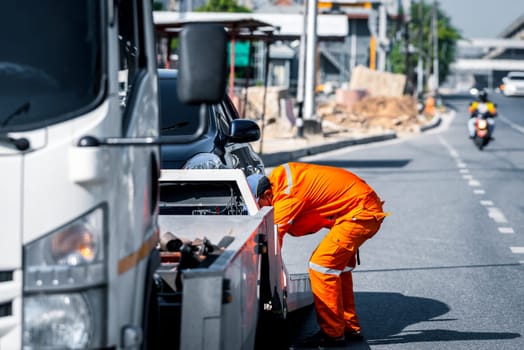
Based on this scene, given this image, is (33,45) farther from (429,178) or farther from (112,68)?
(429,178)

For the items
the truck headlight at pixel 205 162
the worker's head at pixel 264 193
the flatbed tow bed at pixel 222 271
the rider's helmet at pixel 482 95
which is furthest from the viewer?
the rider's helmet at pixel 482 95

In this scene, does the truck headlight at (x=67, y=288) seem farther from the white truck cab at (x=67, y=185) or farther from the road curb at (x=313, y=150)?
the road curb at (x=313, y=150)

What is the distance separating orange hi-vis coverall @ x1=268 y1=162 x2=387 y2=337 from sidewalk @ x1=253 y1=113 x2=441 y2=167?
1582 cm

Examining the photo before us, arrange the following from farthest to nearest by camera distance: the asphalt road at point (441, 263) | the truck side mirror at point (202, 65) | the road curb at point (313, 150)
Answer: the road curb at point (313, 150), the asphalt road at point (441, 263), the truck side mirror at point (202, 65)

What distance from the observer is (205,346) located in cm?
454

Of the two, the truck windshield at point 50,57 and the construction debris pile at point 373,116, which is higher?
the truck windshield at point 50,57

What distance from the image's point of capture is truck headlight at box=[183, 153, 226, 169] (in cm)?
933

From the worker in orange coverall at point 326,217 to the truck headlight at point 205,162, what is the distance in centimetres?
238

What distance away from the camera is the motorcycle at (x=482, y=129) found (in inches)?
1191

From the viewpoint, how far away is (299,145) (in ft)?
95.5

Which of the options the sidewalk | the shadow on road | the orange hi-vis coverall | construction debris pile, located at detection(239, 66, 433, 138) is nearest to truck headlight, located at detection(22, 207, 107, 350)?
the orange hi-vis coverall

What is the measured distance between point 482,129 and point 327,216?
24.1m

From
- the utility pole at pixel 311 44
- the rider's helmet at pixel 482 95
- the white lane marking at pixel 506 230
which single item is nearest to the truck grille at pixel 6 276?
the white lane marking at pixel 506 230

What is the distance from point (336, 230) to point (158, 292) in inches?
86.6
